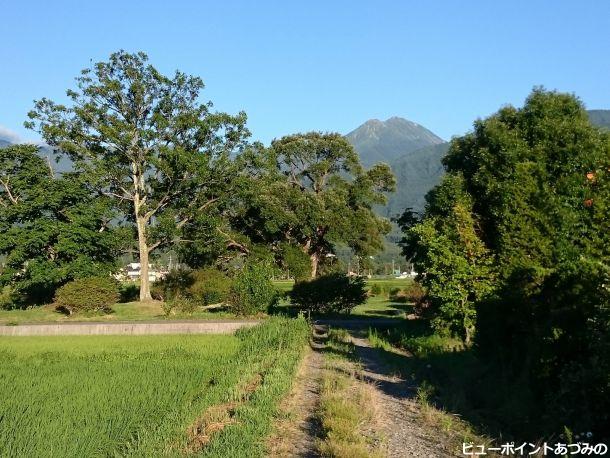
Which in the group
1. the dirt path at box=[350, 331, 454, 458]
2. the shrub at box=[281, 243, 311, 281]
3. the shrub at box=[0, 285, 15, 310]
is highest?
the shrub at box=[281, 243, 311, 281]

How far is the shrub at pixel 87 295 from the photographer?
29.8 metres

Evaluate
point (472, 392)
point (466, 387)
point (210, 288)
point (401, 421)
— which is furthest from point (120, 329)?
point (401, 421)

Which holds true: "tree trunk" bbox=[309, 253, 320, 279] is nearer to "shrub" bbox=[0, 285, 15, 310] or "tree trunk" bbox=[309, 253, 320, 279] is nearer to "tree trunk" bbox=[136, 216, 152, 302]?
"tree trunk" bbox=[136, 216, 152, 302]

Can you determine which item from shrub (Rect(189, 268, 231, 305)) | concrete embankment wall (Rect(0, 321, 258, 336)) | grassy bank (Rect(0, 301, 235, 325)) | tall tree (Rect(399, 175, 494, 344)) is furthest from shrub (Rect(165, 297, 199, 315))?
tall tree (Rect(399, 175, 494, 344))

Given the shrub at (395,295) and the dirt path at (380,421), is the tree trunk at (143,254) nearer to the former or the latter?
the shrub at (395,295)

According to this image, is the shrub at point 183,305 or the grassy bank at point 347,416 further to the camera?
the shrub at point 183,305

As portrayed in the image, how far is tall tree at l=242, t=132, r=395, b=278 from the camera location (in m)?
42.5

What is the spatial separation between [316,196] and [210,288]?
556 inches

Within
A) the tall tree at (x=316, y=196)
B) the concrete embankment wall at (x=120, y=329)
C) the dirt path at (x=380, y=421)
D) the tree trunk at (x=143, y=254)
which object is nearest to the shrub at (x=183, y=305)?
the tree trunk at (x=143, y=254)

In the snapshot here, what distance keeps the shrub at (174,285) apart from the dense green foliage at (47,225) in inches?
147

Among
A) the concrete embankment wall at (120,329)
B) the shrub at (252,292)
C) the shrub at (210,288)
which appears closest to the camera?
the concrete embankment wall at (120,329)

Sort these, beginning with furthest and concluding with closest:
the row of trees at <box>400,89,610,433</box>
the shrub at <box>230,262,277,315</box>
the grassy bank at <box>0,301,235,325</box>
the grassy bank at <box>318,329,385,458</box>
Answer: the grassy bank at <box>0,301,235,325</box>
the shrub at <box>230,262,277,315</box>
the row of trees at <box>400,89,610,433</box>
the grassy bank at <box>318,329,385,458</box>

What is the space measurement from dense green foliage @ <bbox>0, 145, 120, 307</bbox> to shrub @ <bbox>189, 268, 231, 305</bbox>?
5.41 metres

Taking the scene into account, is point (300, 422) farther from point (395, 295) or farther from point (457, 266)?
point (395, 295)
